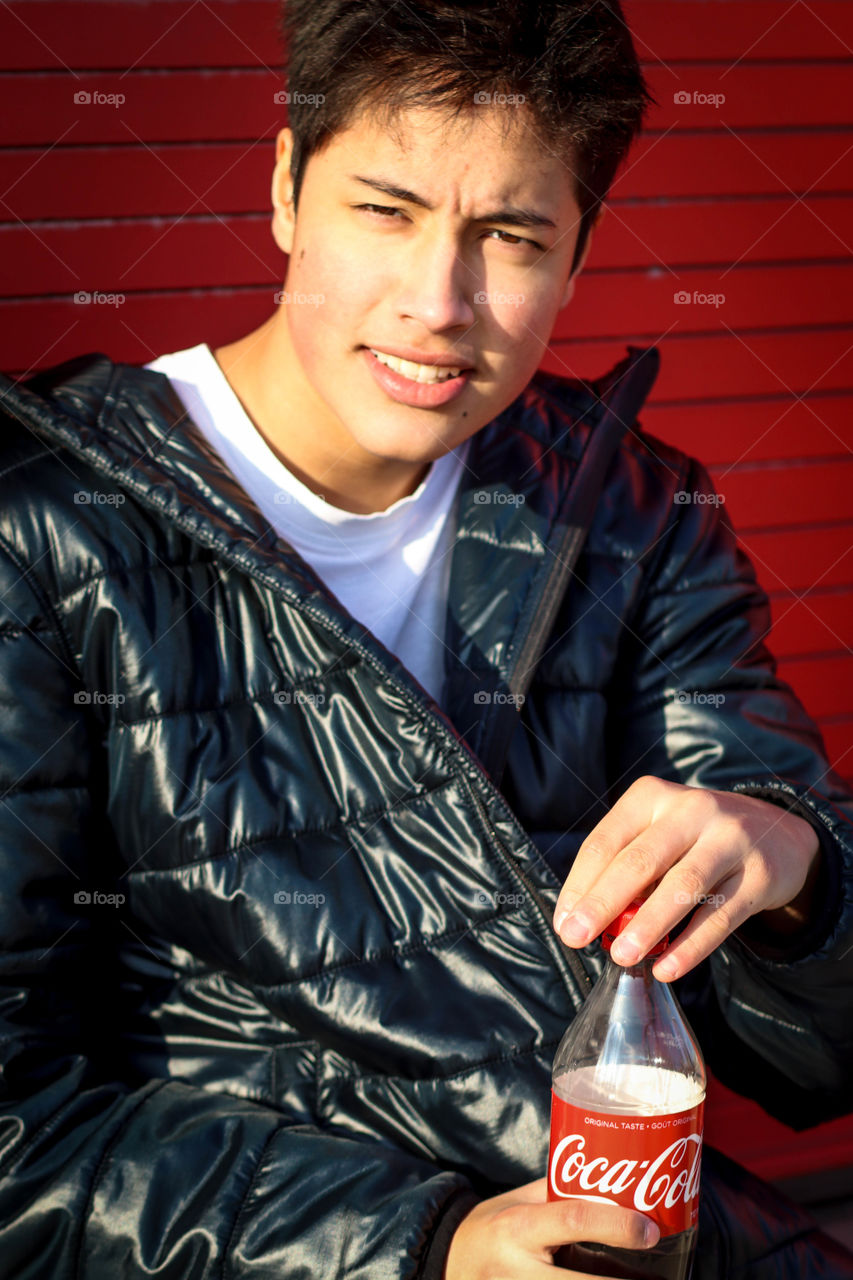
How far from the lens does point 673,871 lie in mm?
1434

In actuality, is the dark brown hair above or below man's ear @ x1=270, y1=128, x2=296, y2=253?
above

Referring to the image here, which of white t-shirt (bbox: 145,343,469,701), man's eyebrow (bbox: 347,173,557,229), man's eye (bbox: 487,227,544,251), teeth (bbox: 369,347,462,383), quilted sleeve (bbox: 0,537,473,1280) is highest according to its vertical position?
man's eyebrow (bbox: 347,173,557,229)

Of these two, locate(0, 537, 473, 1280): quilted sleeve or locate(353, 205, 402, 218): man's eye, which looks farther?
locate(353, 205, 402, 218): man's eye

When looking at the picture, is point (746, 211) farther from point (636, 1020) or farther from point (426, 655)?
point (636, 1020)

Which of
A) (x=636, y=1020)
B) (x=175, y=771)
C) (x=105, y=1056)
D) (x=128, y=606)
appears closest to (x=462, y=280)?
(x=128, y=606)

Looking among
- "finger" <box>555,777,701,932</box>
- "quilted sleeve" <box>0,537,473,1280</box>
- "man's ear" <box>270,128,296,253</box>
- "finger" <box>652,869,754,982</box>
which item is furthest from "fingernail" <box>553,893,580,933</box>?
"man's ear" <box>270,128,296,253</box>

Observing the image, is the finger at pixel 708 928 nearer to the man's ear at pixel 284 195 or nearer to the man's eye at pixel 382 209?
the man's eye at pixel 382 209

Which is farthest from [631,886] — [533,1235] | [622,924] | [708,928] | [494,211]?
[494,211]

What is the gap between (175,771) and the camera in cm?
185

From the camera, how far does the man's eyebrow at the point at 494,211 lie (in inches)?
76.5

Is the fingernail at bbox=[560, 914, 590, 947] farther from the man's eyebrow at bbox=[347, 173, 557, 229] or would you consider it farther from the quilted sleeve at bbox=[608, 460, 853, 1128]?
the man's eyebrow at bbox=[347, 173, 557, 229]

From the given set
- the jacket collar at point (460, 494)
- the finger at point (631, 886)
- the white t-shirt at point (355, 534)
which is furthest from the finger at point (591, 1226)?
the white t-shirt at point (355, 534)

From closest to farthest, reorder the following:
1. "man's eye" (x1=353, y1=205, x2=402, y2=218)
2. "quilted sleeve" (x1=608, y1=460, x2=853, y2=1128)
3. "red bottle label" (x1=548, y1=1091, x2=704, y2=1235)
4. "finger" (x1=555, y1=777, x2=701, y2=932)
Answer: "red bottle label" (x1=548, y1=1091, x2=704, y2=1235) → "finger" (x1=555, y1=777, x2=701, y2=932) → "quilted sleeve" (x1=608, y1=460, x2=853, y2=1128) → "man's eye" (x1=353, y1=205, x2=402, y2=218)

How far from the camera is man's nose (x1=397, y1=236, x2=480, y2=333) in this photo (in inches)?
76.9
